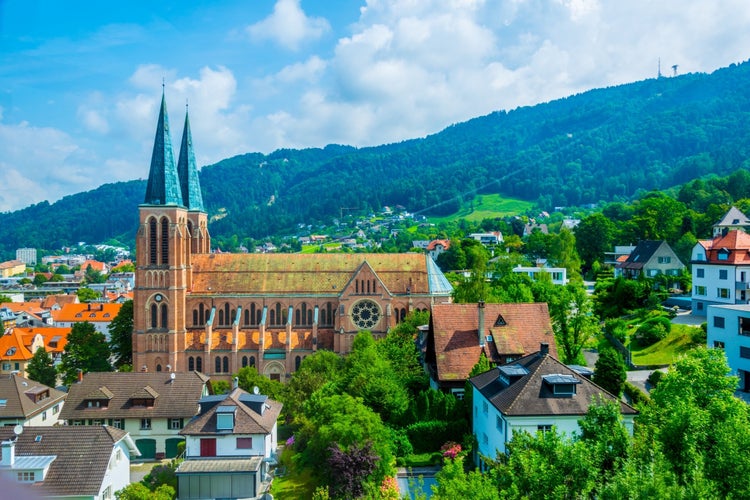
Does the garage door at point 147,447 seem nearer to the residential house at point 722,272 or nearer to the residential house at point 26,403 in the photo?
the residential house at point 26,403

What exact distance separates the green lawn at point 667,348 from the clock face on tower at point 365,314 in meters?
27.4

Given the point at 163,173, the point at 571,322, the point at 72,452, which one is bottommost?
the point at 72,452

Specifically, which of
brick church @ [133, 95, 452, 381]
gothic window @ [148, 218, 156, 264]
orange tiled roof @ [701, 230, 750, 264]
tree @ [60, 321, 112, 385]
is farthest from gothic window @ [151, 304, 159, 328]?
orange tiled roof @ [701, 230, 750, 264]

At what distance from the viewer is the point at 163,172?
247 ft

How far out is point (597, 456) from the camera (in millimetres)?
24609

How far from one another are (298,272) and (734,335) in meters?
46.5

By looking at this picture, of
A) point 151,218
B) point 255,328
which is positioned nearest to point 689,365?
point 255,328

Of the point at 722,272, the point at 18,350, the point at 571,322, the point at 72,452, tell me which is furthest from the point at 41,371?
the point at 722,272

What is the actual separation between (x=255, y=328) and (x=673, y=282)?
179ft

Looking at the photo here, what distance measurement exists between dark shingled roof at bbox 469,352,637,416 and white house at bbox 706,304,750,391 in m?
17.8

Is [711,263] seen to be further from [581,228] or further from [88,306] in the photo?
[88,306]

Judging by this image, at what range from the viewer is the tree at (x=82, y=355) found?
7419 cm

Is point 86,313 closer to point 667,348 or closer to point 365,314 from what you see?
point 365,314

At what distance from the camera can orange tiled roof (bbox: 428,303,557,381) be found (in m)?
50.2
